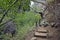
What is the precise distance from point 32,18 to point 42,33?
1.14 metres

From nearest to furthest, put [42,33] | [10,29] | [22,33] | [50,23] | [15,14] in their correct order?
[15,14] < [42,33] < [50,23] < [22,33] < [10,29]

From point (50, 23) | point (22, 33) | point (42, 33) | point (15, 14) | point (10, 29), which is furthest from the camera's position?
point (10, 29)

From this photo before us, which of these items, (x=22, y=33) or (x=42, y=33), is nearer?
(x=42, y=33)

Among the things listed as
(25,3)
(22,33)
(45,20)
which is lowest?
(22,33)

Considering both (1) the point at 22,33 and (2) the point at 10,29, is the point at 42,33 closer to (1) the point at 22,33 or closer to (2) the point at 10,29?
(1) the point at 22,33

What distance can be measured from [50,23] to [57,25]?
0.58 meters

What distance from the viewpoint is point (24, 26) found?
28.3ft

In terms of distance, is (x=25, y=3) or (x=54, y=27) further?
(x=54, y=27)

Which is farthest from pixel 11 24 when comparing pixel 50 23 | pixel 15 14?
pixel 15 14

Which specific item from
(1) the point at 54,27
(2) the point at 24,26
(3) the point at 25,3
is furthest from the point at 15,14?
→ (2) the point at 24,26

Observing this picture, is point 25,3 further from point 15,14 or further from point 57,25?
point 57,25

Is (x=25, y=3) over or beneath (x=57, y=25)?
over

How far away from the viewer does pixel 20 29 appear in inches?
330

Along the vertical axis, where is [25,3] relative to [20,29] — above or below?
above
